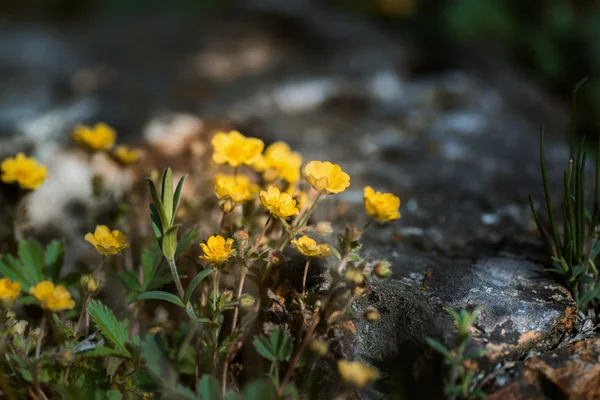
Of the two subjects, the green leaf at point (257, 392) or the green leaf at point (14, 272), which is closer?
the green leaf at point (257, 392)

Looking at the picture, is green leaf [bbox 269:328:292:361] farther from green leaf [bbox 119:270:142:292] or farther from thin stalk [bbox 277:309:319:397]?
green leaf [bbox 119:270:142:292]

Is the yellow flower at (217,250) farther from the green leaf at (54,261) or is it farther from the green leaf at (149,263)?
the green leaf at (54,261)

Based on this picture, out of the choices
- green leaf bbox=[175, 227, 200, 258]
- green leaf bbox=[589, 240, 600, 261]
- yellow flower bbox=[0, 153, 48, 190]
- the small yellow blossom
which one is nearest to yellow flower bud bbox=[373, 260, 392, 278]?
the small yellow blossom

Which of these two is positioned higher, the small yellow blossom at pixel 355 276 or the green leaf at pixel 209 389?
the small yellow blossom at pixel 355 276

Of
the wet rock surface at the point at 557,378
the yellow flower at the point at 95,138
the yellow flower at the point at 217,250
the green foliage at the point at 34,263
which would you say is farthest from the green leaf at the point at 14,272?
the wet rock surface at the point at 557,378

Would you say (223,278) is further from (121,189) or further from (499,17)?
(499,17)

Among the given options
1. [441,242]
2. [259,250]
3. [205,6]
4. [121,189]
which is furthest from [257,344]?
[205,6]
